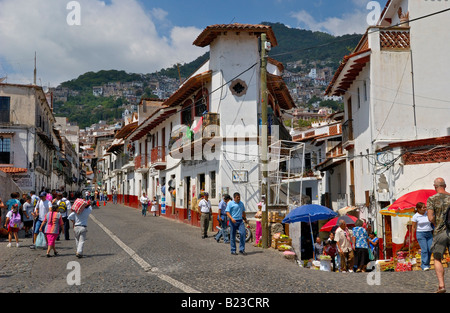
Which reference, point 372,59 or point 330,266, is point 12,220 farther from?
point 372,59

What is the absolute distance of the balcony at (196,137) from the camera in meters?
21.0

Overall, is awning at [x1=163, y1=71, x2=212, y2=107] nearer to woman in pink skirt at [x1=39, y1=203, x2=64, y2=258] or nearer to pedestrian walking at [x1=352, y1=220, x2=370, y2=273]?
woman in pink skirt at [x1=39, y1=203, x2=64, y2=258]

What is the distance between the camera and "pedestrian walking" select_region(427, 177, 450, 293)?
7559 mm

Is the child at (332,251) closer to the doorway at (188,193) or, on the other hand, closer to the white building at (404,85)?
the white building at (404,85)

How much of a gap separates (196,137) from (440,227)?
15.1m

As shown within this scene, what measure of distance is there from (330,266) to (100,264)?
19.9ft

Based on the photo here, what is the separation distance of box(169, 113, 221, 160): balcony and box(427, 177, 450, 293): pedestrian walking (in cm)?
1335

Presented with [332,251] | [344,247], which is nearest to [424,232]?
[344,247]

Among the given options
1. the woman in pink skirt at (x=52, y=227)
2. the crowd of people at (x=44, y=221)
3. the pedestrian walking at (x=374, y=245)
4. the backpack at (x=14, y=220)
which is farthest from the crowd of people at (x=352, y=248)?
the backpack at (x=14, y=220)

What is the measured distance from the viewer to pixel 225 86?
2119 centimetres

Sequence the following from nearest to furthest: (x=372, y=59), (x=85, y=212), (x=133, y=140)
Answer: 1. (x=85, y=212)
2. (x=372, y=59)
3. (x=133, y=140)

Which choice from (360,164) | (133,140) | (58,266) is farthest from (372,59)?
(133,140)

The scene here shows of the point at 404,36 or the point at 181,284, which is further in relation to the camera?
the point at 404,36
